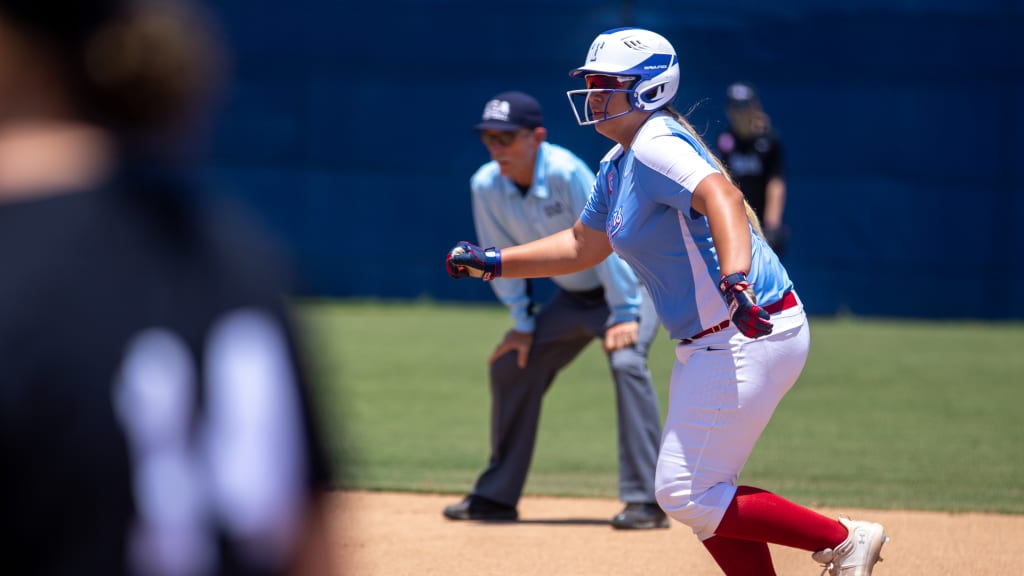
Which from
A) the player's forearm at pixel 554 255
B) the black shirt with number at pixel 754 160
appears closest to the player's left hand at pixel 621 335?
the player's forearm at pixel 554 255

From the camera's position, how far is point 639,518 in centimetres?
625

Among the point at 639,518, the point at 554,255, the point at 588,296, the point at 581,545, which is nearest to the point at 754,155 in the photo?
the point at 588,296

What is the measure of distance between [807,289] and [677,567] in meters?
10.9

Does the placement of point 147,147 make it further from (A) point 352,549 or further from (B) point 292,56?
(B) point 292,56

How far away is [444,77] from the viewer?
16.7 metres

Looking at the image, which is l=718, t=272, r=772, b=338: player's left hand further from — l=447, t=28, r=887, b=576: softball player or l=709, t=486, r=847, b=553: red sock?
l=709, t=486, r=847, b=553: red sock

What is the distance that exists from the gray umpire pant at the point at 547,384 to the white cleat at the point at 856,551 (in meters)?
1.91

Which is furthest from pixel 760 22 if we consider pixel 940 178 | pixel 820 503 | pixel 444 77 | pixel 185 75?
pixel 185 75

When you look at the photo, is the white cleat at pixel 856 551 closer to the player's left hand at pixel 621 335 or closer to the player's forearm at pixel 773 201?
the player's left hand at pixel 621 335

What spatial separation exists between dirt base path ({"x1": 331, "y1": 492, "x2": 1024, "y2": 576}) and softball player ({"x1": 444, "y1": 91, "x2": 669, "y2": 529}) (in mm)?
195

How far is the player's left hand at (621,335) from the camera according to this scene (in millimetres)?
6219

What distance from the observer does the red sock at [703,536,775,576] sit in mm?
4312

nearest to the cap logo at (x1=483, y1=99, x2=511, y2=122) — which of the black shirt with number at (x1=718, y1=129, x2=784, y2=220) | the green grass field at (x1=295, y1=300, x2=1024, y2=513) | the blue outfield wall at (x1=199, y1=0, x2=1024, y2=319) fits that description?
the green grass field at (x1=295, y1=300, x2=1024, y2=513)

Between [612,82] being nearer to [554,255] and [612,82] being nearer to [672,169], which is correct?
[672,169]
